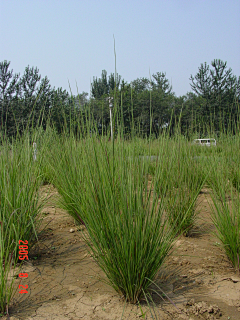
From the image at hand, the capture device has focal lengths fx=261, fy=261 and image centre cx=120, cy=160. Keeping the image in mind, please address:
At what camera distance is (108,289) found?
5.15ft

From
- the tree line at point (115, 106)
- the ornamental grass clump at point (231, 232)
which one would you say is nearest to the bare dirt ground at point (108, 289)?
the ornamental grass clump at point (231, 232)

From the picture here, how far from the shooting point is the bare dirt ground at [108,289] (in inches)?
53.4

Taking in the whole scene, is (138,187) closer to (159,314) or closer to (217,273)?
(159,314)

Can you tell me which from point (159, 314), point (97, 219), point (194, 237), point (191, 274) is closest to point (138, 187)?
point (97, 219)

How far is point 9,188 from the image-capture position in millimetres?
1763

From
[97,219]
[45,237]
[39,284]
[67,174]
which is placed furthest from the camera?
[67,174]

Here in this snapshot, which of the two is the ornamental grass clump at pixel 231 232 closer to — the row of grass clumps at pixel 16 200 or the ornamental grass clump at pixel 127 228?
the ornamental grass clump at pixel 127 228

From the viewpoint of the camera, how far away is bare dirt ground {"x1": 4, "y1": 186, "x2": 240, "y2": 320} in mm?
1356

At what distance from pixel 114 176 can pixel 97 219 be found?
0.25m

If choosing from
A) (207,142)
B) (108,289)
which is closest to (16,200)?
(108,289)

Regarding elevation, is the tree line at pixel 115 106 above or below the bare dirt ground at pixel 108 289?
above

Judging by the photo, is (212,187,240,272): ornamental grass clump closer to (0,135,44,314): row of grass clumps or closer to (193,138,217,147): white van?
(193,138,217,147): white van

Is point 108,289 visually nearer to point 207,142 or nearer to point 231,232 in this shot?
point 231,232

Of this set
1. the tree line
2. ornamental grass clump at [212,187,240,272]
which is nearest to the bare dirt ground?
ornamental grass clump at [212,187,240,272]
